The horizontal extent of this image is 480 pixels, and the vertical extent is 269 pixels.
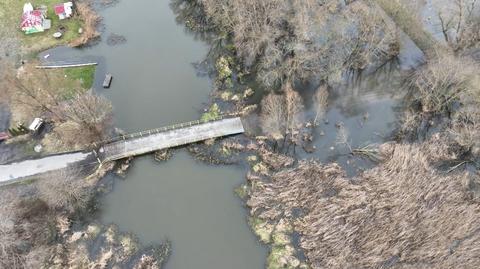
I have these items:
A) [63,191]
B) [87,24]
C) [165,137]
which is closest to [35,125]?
[63,191]

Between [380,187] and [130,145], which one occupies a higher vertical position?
[380,187]

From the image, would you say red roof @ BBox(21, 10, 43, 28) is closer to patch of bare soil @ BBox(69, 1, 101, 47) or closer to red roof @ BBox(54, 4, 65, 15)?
red roof @ BBox(54, 4, 65, 15)

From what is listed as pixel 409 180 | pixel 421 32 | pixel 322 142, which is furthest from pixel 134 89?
pixel 421 32

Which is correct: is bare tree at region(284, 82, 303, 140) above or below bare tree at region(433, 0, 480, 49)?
below

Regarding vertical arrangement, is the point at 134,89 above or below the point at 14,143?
above

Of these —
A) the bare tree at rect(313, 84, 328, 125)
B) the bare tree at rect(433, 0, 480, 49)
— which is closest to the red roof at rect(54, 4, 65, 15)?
the bare tree at rect(313, 84, 328, 125)

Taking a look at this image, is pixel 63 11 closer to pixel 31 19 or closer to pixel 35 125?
pixel 31 19

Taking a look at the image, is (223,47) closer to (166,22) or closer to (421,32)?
(166,22)
